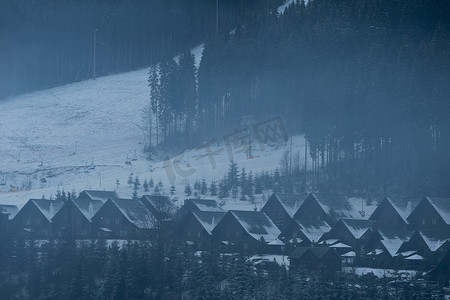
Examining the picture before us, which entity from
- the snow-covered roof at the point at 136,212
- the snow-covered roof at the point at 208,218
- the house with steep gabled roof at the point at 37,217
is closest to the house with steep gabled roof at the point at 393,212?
the snow-covered roof at the point at 208,218

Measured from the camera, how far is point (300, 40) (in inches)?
3509

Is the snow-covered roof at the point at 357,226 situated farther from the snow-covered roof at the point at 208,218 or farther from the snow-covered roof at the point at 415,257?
the snow-covered roof at the point at 208,218

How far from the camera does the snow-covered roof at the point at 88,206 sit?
6145 cm

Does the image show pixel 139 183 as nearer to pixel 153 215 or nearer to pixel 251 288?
pixel 153 215

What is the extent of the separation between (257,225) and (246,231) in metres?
1.47

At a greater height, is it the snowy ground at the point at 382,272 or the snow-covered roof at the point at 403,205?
the snow-covered roof at the point at 403,205

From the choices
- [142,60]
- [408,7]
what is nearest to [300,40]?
[408,7]

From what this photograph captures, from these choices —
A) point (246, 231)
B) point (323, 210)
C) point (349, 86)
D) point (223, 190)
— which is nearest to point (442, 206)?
point (323, 210)

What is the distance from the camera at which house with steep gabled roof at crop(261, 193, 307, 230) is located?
5894 centimetres

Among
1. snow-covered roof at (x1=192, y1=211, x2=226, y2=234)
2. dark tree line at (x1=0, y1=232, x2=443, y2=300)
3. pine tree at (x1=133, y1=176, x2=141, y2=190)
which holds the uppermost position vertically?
pine tree at (x1=133, y1=176, x2=141, y2=190)

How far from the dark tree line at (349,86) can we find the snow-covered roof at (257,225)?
10.1 metres

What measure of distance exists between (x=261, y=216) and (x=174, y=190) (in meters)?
13.9

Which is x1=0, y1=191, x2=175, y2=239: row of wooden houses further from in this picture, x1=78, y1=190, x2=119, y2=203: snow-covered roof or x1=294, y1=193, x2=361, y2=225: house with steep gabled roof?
x1=294, y1=193, x2=361, y2=225: house with steep gabled roof

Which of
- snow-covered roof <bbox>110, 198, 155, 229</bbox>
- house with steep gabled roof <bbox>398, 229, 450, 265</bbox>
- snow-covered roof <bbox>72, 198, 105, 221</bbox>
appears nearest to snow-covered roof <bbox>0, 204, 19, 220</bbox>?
snow-covered roof <bbox>72, 198, 105, 221</bbox>
